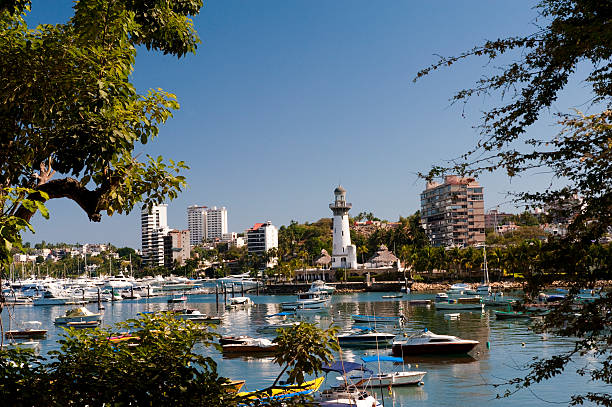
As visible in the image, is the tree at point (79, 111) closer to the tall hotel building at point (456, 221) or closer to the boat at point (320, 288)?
the boat at point (320, 288)

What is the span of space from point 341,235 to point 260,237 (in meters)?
91.4

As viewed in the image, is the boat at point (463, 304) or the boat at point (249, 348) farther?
the boat at point (463, 304)

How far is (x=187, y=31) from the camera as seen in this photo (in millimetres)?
6520

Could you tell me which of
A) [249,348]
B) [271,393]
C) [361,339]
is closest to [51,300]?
[249,348]

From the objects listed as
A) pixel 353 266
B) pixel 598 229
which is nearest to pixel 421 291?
pixel 353 266

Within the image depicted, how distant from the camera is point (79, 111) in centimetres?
472

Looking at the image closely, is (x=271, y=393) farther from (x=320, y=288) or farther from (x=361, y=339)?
(x=320, y=288)

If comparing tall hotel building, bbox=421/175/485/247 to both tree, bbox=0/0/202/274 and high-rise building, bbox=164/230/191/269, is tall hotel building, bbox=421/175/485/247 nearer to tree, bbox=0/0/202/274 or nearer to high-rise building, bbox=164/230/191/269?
high-rise building, bbox=164/230/191/269

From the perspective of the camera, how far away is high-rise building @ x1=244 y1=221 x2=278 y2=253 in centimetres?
19362

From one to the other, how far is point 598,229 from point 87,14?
18.0ft

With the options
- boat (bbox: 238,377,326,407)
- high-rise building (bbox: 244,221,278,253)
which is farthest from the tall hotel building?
boat (bbox: 238,377,326,407)

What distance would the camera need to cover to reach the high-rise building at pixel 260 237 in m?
194

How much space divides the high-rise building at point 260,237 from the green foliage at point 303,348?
187624 millimetres

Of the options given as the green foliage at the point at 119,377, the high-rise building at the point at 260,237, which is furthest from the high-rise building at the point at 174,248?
the green foliage at the point at 119,377
